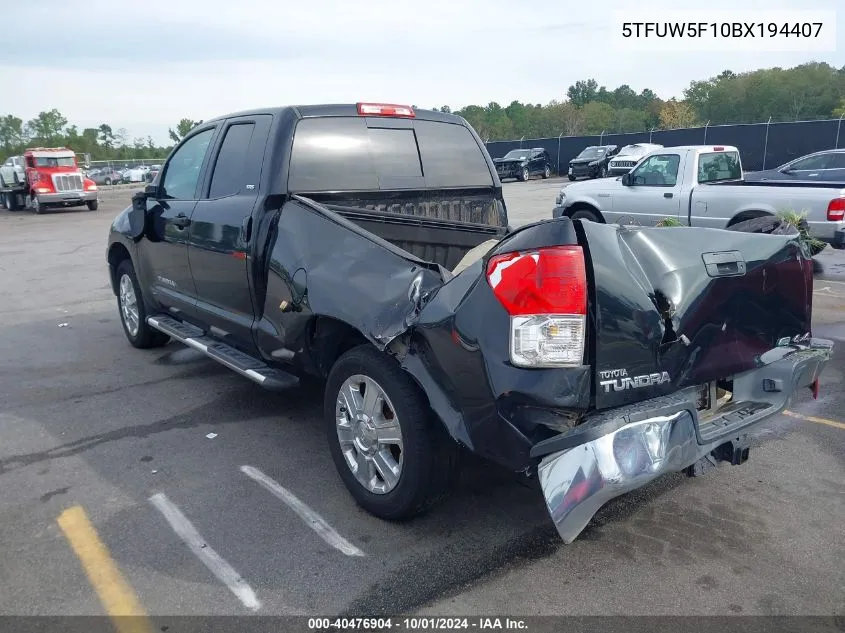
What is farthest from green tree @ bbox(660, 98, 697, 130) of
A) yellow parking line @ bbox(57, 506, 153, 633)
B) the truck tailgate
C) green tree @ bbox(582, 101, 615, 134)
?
yellow parking line @ bbox(57, 506, 153, 633)

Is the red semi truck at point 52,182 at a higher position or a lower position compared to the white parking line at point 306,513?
higher

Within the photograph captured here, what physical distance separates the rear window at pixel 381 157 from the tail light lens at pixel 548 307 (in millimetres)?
1999

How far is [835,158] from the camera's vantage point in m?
14.4

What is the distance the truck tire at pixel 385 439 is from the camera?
3.23m

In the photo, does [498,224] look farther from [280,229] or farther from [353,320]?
[353,320]

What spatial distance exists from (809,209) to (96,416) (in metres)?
8.56

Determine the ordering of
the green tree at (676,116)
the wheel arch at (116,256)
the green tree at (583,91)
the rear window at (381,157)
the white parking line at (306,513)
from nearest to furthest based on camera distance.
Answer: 1. the white parking line at (306,513)
2. the rear window at (381,157)
3. the wheel arch at (116,256)
4. the green tree at (676,116)
5. the green tree at (583,91)

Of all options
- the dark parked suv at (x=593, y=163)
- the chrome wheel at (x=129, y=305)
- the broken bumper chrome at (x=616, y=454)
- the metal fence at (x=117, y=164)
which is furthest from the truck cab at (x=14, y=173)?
the broken bumper chrome at (x=616, y=454)

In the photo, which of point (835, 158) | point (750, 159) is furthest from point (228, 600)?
point (750, 159)

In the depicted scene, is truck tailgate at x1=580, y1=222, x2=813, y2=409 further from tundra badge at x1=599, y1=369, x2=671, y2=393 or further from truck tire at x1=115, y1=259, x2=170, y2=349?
truck tire at x1=115, y1=259, x2=170, y2=349

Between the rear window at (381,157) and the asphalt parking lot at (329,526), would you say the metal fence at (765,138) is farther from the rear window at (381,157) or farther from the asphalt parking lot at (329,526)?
the rear window at (381,157)

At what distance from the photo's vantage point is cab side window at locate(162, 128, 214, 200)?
531 cm

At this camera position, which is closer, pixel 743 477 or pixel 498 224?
pixel 743 477

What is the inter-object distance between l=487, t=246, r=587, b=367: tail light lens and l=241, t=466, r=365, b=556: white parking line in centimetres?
132
